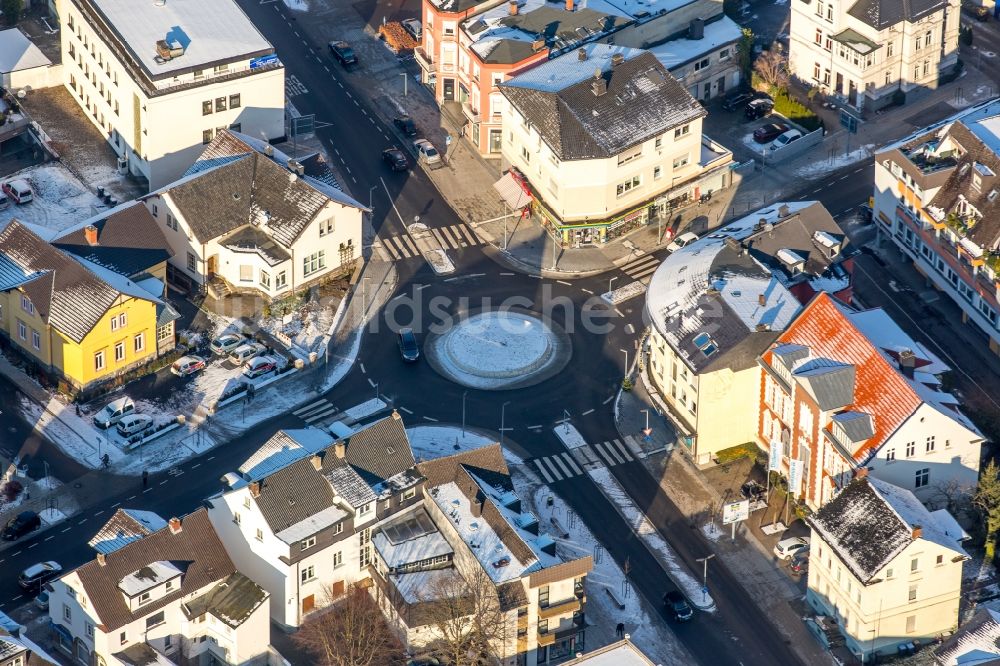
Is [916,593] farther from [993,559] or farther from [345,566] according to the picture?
[345,566]

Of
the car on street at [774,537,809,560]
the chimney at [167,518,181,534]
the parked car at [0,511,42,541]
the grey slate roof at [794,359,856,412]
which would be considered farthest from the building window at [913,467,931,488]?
the parked car at [0,511,42,541]

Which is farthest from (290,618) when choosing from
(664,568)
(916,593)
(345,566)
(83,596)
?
(916,593)

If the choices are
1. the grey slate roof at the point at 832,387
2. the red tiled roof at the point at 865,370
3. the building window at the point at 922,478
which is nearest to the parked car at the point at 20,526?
the grey slate roof at the point at 832,387

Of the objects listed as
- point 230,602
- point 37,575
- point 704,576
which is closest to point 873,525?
point 704,576

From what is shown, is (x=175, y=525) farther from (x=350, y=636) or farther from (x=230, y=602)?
(x=350, y=636)

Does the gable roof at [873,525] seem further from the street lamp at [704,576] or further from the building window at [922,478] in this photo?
the street lamp at [704,576]

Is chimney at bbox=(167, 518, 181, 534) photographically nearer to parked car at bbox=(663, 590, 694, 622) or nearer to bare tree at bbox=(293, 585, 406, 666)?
bare tree at bbox=(293, 585, 406, 666)
